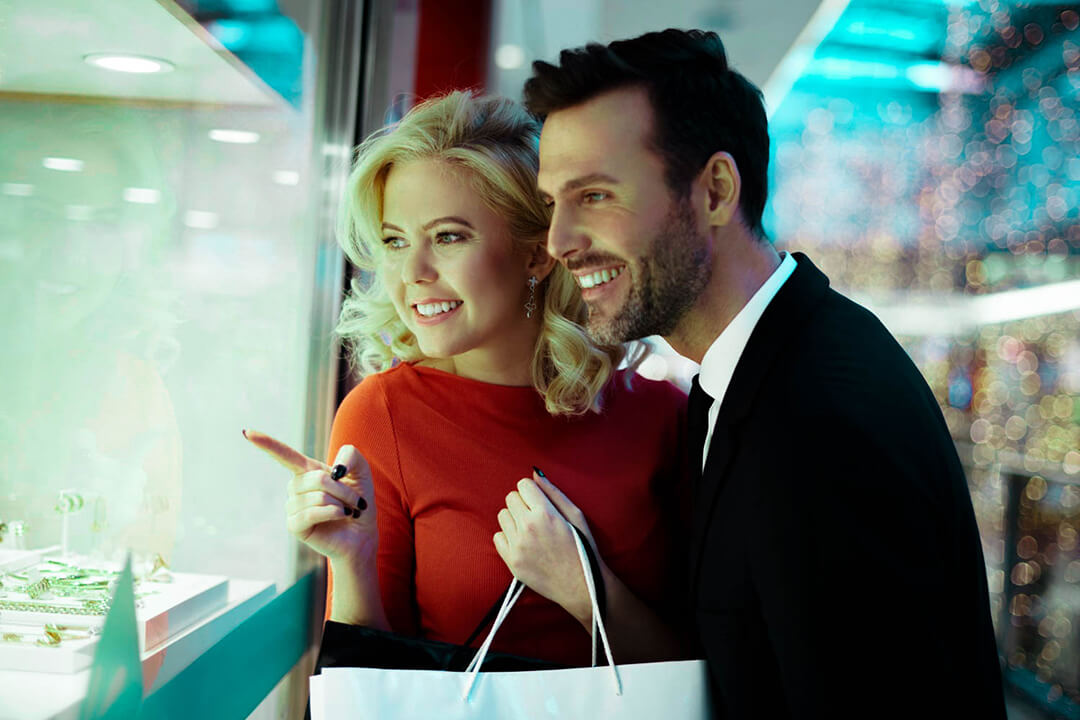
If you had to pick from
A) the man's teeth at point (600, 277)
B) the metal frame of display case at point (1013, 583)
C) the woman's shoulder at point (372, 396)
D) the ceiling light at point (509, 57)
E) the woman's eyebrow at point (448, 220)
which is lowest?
the metal frame of display case at point (1013, 583)

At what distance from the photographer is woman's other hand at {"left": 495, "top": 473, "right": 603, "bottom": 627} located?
1216mm

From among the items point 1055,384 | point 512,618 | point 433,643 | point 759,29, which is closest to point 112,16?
point 433,643

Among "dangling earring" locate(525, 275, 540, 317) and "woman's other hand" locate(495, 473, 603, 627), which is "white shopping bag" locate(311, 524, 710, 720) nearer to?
"woman's other hand" locate(495, 473, 603, 627)

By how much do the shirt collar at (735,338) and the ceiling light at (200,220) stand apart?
81 cm

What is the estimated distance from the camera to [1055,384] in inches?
161

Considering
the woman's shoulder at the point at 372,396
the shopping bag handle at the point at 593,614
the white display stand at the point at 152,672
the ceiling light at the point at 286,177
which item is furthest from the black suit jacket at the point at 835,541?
the ceiling light at the point at 286,177

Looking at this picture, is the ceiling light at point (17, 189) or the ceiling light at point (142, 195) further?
the ceiling light at point (142, 195)

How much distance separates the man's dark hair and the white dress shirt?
Answer: 0.35 feet

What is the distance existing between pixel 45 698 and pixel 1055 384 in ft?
14.5

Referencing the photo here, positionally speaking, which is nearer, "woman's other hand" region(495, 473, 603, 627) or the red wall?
"woman's other hand" region(495, 473, 603, 627)

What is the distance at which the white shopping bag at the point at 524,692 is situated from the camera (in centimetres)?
101

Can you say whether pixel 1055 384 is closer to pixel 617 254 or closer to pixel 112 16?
pixel 617 254

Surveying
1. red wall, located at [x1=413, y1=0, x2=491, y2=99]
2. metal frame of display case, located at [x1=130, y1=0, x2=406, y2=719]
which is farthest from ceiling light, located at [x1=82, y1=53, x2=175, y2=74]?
red wall, located at [x1=413, y1=0, x2=491, y2=99]

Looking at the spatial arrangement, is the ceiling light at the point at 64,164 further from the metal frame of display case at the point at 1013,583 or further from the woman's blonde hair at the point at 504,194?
the metal frame of display case at the point at 1013,583
